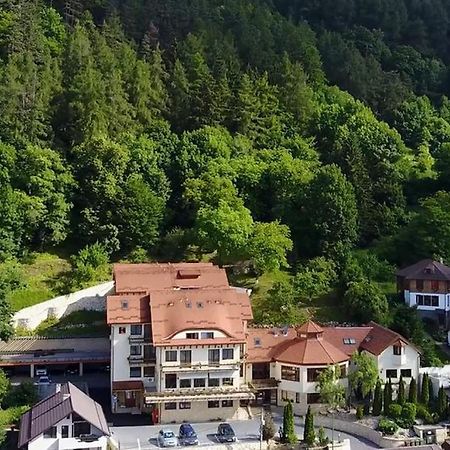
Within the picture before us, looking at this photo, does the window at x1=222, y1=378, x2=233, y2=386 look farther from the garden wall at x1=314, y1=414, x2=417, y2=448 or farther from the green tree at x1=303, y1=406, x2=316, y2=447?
the green tree at x1=303, y1=406, x2=316, y2=447

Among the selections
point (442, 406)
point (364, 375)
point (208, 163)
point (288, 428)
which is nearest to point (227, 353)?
point (288, 428)

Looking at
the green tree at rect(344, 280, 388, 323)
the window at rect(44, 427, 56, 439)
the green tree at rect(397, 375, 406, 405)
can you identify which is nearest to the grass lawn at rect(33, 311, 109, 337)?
the window at rect(44, 427, 56, 439)

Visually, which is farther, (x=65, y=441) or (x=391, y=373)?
(x=391, y=373)

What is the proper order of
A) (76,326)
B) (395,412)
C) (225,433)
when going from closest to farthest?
1. (225,433)
2. (395,412)
3. (76,326)

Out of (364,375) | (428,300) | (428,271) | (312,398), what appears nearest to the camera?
(364,375)

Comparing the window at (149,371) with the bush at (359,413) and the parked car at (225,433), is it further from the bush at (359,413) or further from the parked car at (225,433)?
the bush at (359,413)

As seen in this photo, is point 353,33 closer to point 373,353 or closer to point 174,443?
point 373,353

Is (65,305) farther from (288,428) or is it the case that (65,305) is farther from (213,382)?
(288,428)

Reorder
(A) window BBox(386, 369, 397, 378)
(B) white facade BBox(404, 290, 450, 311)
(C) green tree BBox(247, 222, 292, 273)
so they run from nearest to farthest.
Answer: (A) window BBox(386, 369, 397, 378), (B) white facade BBox(404, 290, 450, 311), (C) green tree BBox(247, 222, 292, 273)
